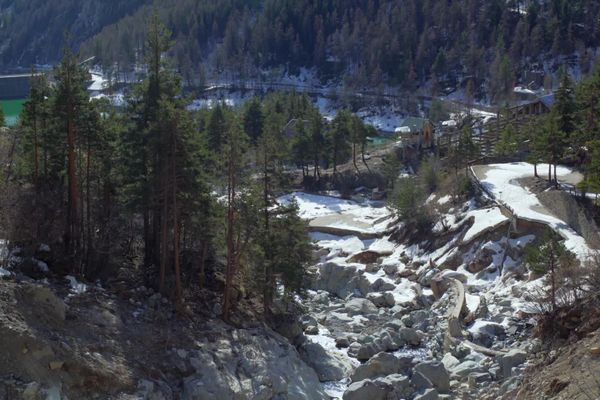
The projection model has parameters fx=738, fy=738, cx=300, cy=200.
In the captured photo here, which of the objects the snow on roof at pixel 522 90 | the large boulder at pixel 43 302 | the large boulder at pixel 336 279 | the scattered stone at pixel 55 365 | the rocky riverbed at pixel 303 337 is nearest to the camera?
the scattered stone at pixel 55 365

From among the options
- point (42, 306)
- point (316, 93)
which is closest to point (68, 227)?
point (42, 306)

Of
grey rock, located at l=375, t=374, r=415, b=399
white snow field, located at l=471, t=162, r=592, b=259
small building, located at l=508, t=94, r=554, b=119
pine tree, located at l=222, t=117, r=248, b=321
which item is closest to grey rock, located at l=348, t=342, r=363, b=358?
grey rock, located at l=375, t=374, r=415, b=399

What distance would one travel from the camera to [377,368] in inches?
1106

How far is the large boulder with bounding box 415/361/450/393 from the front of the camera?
26766 mm

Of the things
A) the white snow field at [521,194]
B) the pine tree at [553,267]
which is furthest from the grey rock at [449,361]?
the white snow field at [521,194]

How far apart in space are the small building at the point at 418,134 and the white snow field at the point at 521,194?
1984cm

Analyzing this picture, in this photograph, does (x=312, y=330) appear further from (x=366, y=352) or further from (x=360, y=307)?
(x=360, y=307)

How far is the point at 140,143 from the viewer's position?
30.0 m

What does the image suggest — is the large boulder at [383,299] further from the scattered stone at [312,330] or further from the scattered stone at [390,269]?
the scattered stone at [312,330]

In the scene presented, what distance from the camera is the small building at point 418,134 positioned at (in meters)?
75.2

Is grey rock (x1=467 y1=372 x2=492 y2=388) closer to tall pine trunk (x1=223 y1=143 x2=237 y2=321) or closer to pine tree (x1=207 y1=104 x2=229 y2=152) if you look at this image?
tall pine trunk (x1=223 y1=143 x2=237 y2=321)

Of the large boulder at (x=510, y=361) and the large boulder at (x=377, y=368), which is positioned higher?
the large boulder at (x=510, y=361)

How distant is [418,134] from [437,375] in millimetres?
52054

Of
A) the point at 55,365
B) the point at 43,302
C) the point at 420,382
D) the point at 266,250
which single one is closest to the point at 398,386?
the point at 420,382
